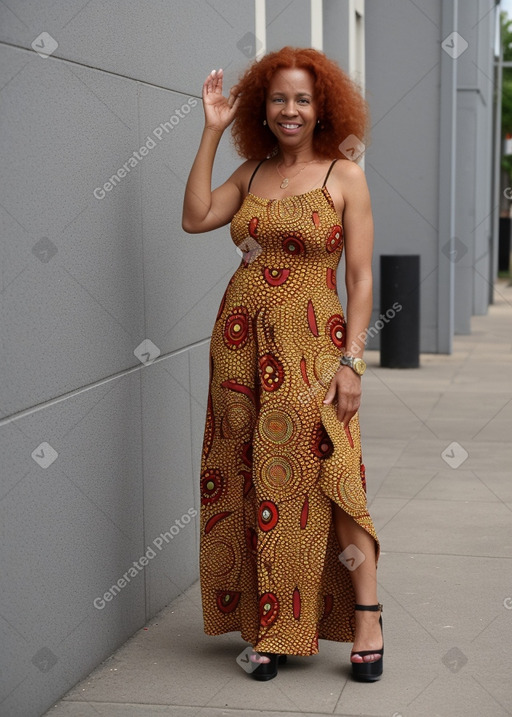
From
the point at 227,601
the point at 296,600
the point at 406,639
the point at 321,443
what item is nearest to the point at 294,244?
the point at 321,443

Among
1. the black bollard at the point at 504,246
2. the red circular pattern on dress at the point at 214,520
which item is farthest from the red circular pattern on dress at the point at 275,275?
the black bollard at the point at 504,246

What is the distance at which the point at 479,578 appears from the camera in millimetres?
5223

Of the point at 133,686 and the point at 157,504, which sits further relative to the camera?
the point at 157,504

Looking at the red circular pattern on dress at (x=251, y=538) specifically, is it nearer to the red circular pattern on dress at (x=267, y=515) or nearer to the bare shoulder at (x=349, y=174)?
the red circular pattern on dress at (x=267, y=515)

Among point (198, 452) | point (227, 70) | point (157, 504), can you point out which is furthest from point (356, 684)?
point (227, 70)

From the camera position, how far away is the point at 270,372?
155 inches

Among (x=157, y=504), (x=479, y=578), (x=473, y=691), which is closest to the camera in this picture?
(x=473, y=691)

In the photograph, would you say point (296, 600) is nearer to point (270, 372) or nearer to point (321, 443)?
point (321, 443)

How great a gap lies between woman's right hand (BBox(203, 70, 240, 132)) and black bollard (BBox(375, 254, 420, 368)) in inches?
320

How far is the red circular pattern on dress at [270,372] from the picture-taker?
393 cm

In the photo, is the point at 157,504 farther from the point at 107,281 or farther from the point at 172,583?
the point at 107,281

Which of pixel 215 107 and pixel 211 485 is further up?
pixel 215 107

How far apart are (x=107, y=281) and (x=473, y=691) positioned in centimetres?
191

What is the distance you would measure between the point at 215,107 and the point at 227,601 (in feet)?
5.86
